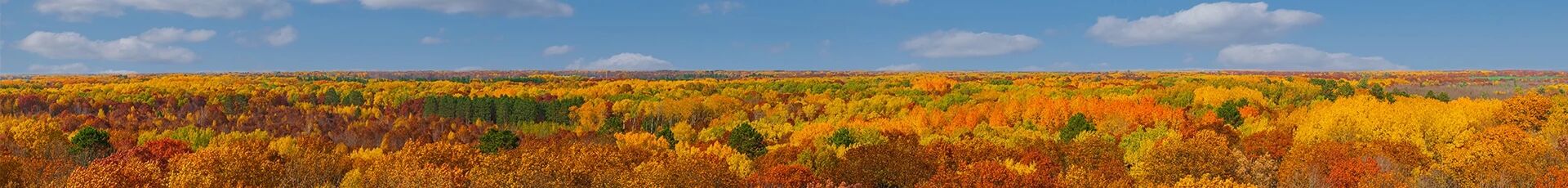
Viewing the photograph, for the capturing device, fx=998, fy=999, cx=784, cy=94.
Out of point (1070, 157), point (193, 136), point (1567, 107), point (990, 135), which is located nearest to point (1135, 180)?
point (1070, 157)

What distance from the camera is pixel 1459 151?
80688 mm

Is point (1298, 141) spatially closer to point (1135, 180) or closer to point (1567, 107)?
point (1135, 180)

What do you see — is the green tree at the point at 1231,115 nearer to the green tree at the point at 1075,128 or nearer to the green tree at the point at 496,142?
the green tree at the point at 1075,128

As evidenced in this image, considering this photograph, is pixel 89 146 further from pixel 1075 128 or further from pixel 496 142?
pixel 1075 128

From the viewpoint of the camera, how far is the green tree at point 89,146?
114 meters

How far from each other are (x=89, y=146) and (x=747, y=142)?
77931mm

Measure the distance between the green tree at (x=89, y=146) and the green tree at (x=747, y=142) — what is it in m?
74.4

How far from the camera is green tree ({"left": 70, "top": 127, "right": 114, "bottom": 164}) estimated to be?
4508 inches

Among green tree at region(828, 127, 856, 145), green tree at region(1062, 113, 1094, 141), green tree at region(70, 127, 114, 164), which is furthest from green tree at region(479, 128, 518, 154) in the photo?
green tree at region(1062, 113, 1094, 141)

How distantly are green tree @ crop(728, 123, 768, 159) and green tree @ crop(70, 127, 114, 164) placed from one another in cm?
7441

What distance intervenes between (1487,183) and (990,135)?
266ft

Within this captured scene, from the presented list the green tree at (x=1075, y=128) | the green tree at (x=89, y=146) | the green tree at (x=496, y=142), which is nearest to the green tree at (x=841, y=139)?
the green tree at (x=1075, y=128)

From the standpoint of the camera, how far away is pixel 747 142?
429 feet

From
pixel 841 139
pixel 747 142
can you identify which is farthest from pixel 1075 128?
pixel 747 142
